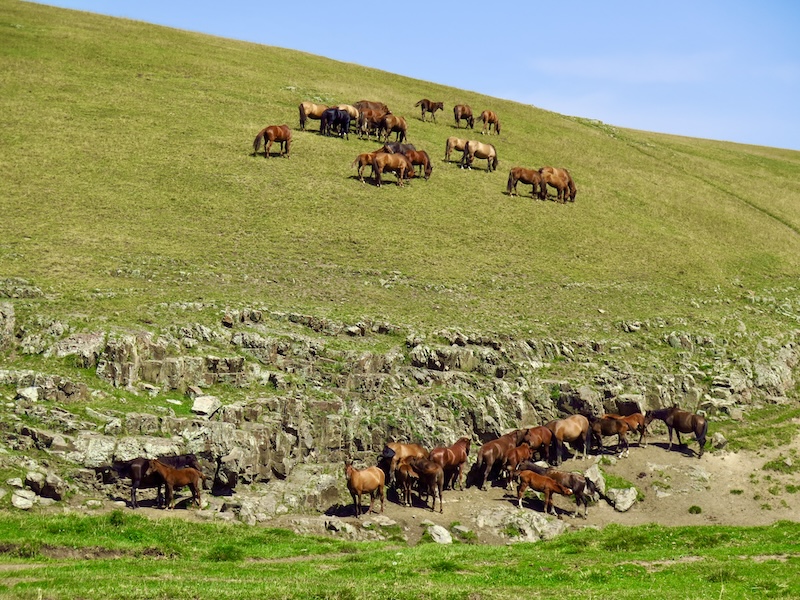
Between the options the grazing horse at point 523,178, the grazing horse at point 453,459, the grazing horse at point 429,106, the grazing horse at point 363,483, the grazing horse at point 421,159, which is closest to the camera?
the grazing horse at point 363,483

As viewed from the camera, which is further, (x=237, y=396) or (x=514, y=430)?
(x=514, y=430)

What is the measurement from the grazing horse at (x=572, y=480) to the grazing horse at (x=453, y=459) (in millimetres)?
2073

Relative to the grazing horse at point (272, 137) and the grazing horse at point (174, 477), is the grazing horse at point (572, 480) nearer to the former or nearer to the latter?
the grazing horse at point (174, 477)

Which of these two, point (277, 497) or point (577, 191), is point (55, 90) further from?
point (277, 497)

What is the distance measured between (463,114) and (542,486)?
46429mm

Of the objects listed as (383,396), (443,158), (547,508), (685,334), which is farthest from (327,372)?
(443,158)

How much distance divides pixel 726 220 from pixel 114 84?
154ft

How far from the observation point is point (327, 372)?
3161 centimetres

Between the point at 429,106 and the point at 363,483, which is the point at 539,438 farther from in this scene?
the point at 429,106

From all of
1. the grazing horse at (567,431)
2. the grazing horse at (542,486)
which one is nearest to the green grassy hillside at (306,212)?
the grazing horse at (567,431)

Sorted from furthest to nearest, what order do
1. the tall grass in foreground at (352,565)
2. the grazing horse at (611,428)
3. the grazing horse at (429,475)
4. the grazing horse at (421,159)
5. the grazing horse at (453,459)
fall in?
the grazing horse at (421,159), the grazing horse at (611,428), the grazing horse at (453,459), the grazing horse at (429,475), the tall grass in foreground at (352,565)

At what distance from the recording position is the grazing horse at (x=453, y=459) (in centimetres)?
2870

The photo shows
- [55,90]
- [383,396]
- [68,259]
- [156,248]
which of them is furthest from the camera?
[55,90]

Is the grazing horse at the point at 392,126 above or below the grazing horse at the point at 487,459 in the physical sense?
above
